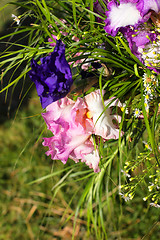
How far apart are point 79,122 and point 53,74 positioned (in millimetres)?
71

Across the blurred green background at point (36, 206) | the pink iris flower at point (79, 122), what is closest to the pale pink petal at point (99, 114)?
the pink iris flower at point (79, 122)

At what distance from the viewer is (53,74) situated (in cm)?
35

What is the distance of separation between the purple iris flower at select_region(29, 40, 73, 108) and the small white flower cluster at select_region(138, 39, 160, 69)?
10 centimetres

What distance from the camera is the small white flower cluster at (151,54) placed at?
1.19ft

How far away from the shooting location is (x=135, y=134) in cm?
46

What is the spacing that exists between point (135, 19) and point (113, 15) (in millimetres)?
28

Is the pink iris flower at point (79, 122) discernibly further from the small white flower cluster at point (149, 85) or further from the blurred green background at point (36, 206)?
the blurred green background at point (36, 206)

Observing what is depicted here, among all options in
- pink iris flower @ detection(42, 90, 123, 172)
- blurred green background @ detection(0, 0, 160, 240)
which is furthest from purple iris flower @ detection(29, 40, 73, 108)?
blurred green background @ detection(0, 0, 160, 240)

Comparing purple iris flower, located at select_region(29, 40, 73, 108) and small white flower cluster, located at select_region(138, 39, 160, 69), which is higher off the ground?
purple iris flower, located at select_region(29, 40, 73, 108)

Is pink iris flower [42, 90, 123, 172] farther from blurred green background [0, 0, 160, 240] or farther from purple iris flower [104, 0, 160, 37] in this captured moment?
blurred green background [0, 0, 160, 240]

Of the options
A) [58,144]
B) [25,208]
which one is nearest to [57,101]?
[58,144]

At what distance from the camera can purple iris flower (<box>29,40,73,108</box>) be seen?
344 millimetres

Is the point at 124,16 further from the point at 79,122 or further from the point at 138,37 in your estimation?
the point at 79,122

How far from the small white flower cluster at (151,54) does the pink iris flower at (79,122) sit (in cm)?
7
